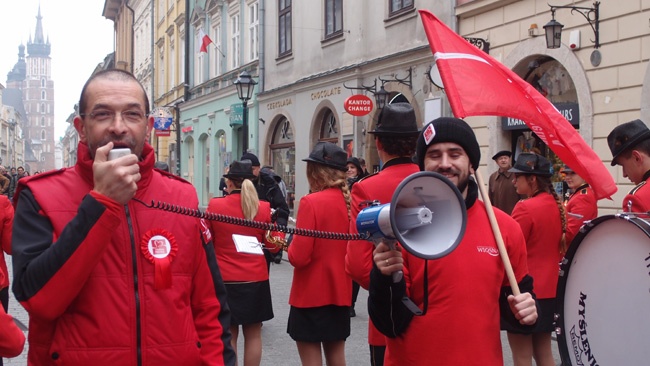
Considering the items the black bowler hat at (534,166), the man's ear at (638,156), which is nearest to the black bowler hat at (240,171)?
the black bowler hat at (534,166)

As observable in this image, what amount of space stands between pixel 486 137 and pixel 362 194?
11.5 m

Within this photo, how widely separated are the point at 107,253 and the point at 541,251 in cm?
434

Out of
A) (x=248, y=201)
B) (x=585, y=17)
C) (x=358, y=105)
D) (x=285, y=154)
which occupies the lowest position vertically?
(x=248, y=201)

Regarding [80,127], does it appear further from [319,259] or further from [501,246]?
[319,259]

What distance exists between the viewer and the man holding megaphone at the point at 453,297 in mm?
3064

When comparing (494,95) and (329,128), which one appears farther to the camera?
(329,128)

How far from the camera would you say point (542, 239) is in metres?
6.22

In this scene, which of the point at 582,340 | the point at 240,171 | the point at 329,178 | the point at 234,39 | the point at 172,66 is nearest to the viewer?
the point at 582,340

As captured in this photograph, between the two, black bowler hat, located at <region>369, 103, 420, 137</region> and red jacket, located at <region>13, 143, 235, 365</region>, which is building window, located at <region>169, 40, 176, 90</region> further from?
red jacket, located at <region>13, 143, 235, 365</region>

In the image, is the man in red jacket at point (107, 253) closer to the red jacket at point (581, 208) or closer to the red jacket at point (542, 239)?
the red jacket at point (542, 239)

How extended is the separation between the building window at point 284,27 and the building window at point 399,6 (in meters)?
6.66

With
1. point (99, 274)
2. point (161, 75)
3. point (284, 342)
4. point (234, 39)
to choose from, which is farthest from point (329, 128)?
point (161, 75)

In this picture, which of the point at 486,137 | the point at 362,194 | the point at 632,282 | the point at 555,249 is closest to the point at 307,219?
the point at 362,194

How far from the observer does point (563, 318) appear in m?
3.89
